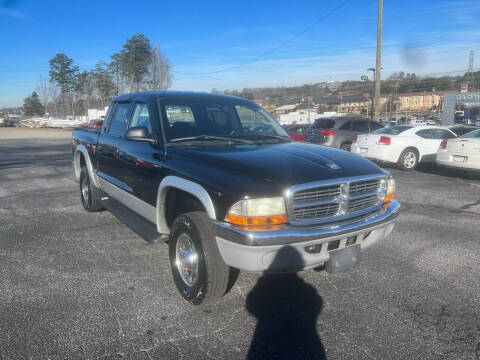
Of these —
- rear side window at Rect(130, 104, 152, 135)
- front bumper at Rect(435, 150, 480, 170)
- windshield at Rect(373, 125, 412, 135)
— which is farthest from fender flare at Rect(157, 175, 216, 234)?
windshield at Rect(373, 125, 412, 135)

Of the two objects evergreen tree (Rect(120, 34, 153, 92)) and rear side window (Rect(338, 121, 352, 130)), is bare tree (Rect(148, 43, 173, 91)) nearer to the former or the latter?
evergreen tree (Rect(120, 34, 153, 92))

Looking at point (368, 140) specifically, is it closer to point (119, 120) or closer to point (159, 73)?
point (119, 120)

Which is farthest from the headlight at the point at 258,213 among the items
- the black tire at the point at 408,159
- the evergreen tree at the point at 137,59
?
the evergreen tree at the point at 137,59

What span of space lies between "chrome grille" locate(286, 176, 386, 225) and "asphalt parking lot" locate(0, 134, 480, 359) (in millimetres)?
572

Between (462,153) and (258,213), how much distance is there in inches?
344

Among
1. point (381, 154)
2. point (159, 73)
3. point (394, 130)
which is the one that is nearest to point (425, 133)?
point (394, 130)

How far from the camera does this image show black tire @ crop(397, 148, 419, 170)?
38.2ft

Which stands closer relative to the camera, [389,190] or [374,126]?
[389,190]

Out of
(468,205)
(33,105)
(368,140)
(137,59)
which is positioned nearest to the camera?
(468,205)

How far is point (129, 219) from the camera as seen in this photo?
4.51 meters

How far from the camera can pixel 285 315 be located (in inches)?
128

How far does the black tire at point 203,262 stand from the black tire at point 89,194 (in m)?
3.10

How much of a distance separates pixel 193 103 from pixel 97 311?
2.40 metres

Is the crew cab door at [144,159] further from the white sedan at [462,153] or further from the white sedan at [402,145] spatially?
the white sedan at [402,145]
